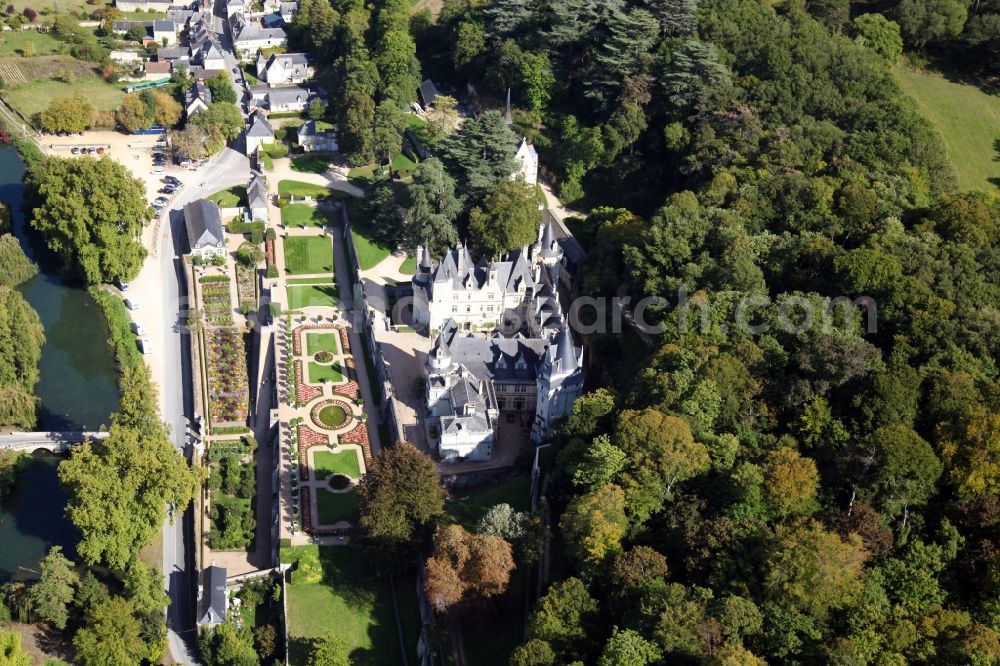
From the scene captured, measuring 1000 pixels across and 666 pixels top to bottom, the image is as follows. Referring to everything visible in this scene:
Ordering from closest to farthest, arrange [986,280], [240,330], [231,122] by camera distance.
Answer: [986,280] < [240,330] < [231,122]

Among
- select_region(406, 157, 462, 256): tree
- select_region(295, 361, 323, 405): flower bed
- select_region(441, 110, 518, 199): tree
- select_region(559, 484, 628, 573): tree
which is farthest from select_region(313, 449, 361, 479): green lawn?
select_region(441, 110, 518, 199): tree

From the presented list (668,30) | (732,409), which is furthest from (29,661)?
(668,30)

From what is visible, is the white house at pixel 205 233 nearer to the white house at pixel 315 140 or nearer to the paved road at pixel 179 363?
the paved road at pixel 179 363

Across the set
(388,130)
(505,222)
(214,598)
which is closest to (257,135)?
(388,130)

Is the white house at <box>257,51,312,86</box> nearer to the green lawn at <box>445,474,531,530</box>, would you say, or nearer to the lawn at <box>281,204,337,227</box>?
the lawn at <box>281,204,337,227</box>

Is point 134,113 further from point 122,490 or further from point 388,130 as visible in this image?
point 122,490

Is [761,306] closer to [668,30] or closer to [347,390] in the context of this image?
[347,390]
